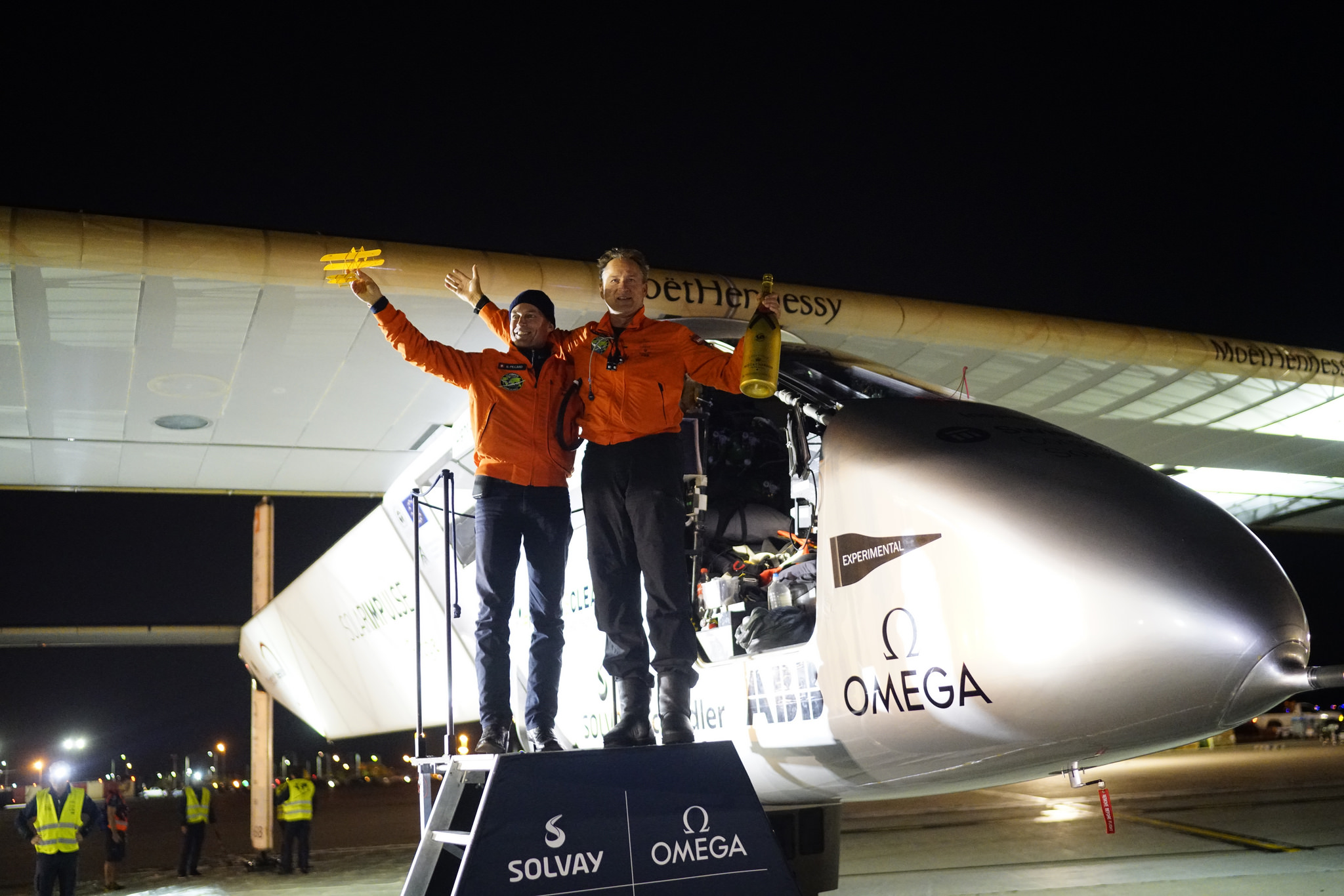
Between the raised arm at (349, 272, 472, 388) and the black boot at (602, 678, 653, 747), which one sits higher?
the raised arm at (349, 272, 472, 388)

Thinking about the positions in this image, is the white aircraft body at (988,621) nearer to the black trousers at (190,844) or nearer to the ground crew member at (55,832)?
the ground crew member at (55,832)

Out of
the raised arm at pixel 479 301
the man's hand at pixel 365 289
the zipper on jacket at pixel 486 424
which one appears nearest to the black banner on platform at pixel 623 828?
the zipper on jacket at pixel 486 424

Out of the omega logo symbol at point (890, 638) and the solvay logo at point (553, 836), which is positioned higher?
the omega logo symbol at point (890, 638)

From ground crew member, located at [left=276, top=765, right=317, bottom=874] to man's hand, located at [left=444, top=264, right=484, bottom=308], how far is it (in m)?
10.8

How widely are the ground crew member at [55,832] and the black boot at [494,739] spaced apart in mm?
9479

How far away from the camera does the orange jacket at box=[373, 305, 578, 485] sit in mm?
4102

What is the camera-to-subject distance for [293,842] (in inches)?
529

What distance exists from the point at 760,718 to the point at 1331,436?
1211 cm

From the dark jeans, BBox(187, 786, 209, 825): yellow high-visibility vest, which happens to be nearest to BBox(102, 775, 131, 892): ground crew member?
BBox(187, 786, 209, 825): yellow high-visibility vest

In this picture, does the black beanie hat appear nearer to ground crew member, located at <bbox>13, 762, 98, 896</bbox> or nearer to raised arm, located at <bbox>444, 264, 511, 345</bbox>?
raised arm, located at <bbox>444, 264, 511, 345</bbox>

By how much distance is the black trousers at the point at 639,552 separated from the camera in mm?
3719

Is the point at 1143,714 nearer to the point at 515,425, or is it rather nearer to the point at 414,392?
the point at 515,425

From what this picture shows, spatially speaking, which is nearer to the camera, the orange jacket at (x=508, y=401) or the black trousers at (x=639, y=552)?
the black trousers at (x=639, y=552)

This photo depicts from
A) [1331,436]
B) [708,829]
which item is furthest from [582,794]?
[1331,436]
